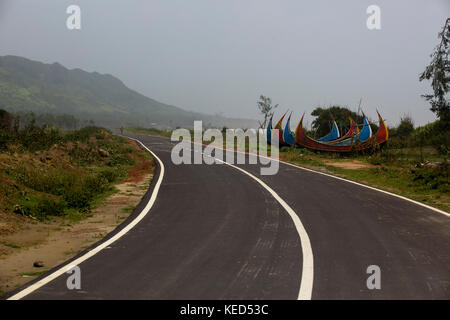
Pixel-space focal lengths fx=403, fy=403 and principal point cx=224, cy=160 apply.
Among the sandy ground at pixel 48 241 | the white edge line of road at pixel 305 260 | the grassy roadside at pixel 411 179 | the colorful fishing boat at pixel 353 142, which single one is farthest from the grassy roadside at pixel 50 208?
the colorful fishing boat at pixel 353 142

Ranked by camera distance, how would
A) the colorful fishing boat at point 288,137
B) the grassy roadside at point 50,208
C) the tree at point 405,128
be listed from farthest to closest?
the tree at point 405,128, the colorful fishing boat at point 288,137, the grassy roadside at point 50,208

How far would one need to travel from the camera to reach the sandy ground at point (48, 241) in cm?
624

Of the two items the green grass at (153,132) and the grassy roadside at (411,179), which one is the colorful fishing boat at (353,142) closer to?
the grassy roadside at (411,179)

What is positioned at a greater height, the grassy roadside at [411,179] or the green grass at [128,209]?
the grassy roadside at [411,179]

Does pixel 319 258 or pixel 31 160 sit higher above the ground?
pixel 31 160

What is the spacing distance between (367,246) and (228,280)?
3078mm

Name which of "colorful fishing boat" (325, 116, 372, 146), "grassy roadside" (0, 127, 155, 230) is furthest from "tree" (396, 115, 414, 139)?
"grassy roadside" (0, 127, 155, 230)

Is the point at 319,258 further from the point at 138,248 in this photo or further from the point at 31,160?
the point at 31,160

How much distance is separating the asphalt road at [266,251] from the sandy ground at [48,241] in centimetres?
56

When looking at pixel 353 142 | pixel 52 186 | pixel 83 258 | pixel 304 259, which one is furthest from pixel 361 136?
pixel 83 258
